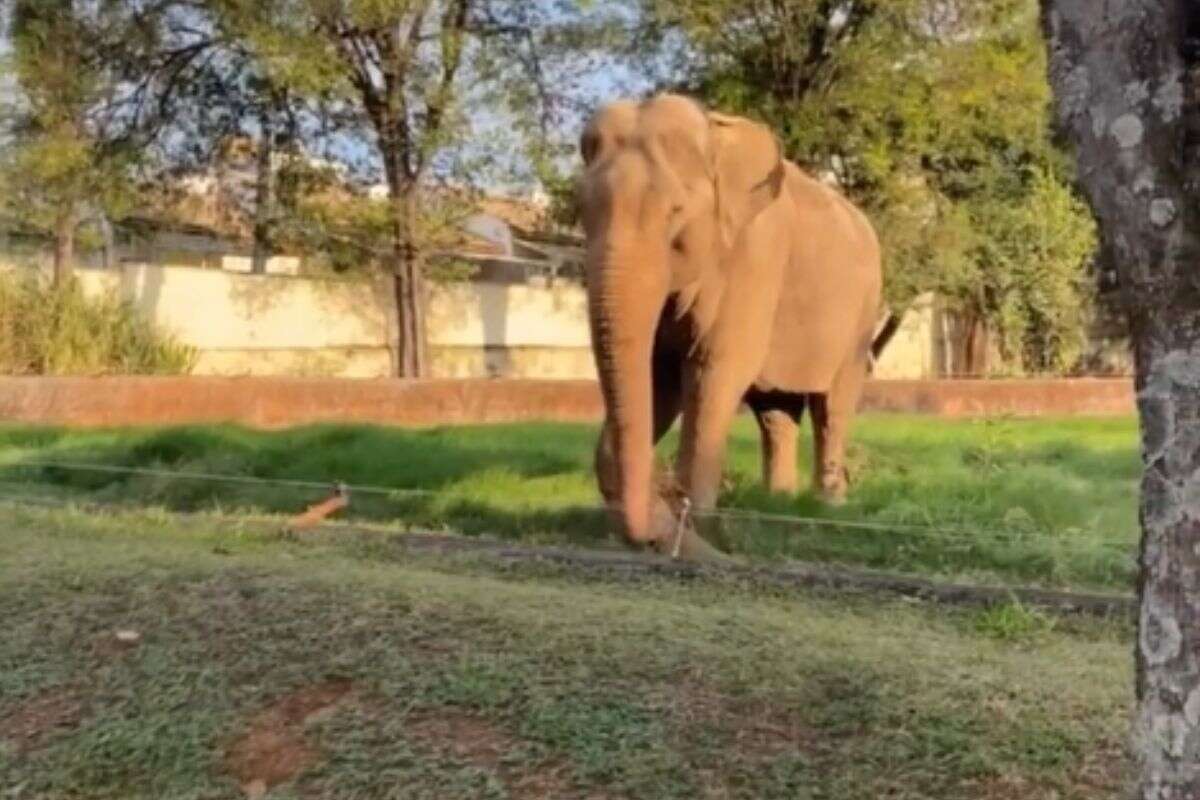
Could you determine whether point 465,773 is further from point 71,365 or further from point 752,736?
point 71,365

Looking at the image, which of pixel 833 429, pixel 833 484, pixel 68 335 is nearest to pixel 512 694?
pixel 833 484

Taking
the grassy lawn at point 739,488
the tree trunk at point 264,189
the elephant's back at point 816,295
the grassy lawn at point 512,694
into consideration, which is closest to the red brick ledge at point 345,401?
the grassy lawn at point 739,488

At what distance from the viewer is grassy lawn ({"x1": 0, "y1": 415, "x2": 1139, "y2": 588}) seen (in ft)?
22.8

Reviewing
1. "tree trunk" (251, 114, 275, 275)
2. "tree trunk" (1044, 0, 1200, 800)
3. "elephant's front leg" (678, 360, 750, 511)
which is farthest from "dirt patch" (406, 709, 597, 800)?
"tree trunk" (251, 114, 275, 275)

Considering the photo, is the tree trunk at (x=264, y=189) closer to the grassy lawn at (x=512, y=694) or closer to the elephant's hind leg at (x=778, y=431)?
the elephant's hind leg at (x=778, y=431)

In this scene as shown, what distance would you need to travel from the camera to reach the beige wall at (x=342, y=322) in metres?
20.6

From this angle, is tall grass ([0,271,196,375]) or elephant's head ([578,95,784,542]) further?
tall grass ([0,271,196,375])

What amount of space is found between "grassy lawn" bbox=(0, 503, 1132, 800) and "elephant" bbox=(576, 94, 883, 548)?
196 centimetres

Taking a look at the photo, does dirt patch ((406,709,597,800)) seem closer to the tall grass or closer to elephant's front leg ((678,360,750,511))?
elephant's front leg ((678,360,750,511))

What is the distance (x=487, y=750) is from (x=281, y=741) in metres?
0.48

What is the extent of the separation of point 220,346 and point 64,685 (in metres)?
17.2

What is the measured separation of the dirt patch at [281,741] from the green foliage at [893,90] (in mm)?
15983

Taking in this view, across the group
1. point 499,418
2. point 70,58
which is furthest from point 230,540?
point 70,58

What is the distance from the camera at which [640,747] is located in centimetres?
365
